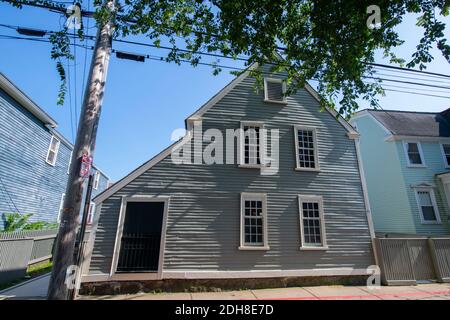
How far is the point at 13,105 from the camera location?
40.4ft

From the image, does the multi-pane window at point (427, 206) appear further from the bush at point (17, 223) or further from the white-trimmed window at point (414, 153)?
the bush at point (17, 223)

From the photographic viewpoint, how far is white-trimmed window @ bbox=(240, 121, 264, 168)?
10039mm

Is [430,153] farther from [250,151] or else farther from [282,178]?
[250,151]

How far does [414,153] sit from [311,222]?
497 inches

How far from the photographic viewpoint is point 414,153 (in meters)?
16.2

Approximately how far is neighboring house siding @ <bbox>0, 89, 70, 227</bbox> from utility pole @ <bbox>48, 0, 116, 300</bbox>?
1030 cm

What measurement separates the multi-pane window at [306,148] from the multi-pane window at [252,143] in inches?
71.7

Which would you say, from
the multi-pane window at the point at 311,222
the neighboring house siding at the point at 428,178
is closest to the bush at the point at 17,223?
the multi-pane window at the point at 311,222

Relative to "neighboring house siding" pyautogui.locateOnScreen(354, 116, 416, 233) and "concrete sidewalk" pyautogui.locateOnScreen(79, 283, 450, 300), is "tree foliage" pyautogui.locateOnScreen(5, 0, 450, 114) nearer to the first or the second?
"concrete sidewalk" pyautogui.locateOnScreen(79, 283, 450, 300)

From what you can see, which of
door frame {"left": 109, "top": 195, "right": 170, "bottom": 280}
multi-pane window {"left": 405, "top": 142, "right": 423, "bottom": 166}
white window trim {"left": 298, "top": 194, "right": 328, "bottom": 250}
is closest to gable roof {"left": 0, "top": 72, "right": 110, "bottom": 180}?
door frame {"left": 109, "top": 195, "right": 170, "bottom": 280}

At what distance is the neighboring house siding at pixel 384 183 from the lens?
1527 centimetres

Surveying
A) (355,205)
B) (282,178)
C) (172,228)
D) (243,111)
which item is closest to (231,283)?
(172,228)

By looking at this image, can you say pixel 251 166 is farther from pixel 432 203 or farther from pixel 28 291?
pixel 432 203

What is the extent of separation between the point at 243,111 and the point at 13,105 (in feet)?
42.4
